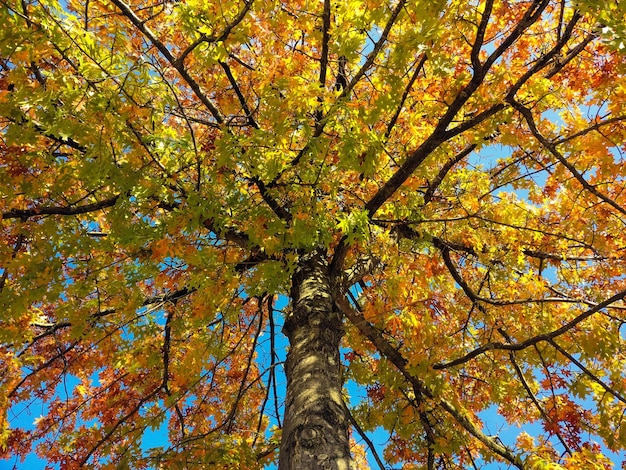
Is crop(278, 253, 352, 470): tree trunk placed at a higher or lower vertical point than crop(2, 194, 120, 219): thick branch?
lower

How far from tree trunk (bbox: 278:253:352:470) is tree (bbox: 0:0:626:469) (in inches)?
0.7

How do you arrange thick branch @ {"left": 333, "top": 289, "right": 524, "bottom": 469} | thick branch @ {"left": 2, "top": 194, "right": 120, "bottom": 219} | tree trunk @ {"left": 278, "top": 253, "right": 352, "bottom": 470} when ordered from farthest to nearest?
thick branch @ {"left": 333, "top": 289, "right": 524, "bottom": 469} → thick branch @ {"left": 2, "top": 194, "right": 120, "bottom": 219} → tree trunk @ {"left": 278, "top": 253, "right": 352, "bottom": 470}

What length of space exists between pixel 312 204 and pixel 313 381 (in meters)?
1.24

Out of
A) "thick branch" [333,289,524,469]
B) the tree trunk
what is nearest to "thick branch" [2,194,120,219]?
the tree trunk

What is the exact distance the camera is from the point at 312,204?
9.54 feet

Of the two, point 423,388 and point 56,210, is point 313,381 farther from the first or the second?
point 56,210

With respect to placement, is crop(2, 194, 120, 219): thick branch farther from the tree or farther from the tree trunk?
the tree trunk

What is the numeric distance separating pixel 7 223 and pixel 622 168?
5.20m

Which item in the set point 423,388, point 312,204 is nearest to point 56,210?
point 312,204

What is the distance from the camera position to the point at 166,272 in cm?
400

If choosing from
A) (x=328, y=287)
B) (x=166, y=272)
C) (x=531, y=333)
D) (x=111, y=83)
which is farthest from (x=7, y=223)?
(x=531, y=333)

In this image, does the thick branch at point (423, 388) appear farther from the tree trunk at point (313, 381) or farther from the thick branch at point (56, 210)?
the thick branch at point (56, 210)

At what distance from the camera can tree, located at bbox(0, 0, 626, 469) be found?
2.40 m

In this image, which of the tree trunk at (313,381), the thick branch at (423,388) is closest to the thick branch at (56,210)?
the tree trunk at (313,381)
